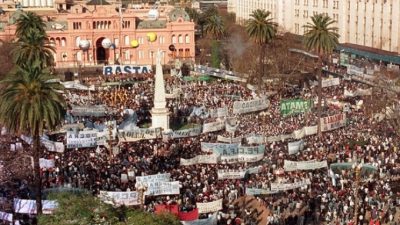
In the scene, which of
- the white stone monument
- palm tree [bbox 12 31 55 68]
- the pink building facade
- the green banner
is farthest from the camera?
the pink building facade

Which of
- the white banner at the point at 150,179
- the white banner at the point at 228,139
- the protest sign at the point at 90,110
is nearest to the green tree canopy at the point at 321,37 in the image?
the white banner at the point at 228,139

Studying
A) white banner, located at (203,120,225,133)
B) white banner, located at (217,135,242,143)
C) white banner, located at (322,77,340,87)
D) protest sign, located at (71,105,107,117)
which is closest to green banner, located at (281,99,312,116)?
white banner, located at (203,120,225,133)

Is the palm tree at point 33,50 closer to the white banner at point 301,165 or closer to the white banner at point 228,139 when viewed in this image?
the white banner at point 228,139

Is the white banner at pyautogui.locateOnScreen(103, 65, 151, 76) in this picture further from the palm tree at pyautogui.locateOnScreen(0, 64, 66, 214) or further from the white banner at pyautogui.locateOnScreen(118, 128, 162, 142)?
the palm tree at pyautogui.locateOnScreen(0, 64, 66, 214)

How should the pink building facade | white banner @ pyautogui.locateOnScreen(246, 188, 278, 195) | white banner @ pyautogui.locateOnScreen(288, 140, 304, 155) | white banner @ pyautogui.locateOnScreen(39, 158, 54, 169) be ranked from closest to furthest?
1. white banner @ pyautogui.locateOnScreen(246, 188, 278, 195)
2. white banner @ pyautogui.locateOnScreen(39, 158, 54, 169)
3. white banner @ pyautogui.locateOnScreen(288, 140, 304, 155)
4. the pink building facade

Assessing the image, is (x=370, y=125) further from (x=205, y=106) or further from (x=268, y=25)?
(x=268, y=25)

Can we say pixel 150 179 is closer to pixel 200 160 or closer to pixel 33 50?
pixel 200 160

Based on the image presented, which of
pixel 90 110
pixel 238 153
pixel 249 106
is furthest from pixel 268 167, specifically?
pixel 90 110
